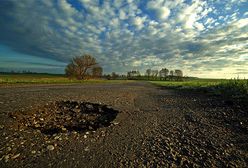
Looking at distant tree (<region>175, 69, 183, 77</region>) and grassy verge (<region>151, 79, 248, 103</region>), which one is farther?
distant tree (<region>175, 69, 183, 77</region>)

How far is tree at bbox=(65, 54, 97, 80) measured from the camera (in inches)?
2285

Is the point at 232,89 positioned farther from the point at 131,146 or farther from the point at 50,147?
the point at 50,147

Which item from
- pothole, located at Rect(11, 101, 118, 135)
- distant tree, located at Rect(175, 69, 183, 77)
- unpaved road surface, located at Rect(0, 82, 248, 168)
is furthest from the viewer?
distant tree, located at Rect(175, 69, 183, 77)

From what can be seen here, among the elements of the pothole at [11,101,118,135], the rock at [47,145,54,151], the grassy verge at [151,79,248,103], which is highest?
the grassy verge at [151,79,248,103]

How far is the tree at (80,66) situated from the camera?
58.0 metres

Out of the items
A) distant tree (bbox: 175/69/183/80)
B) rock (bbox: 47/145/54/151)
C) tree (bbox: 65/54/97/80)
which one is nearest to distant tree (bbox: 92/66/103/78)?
tree (bbox: 65/54/97/80)

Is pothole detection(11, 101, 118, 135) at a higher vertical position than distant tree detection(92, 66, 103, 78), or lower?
lower

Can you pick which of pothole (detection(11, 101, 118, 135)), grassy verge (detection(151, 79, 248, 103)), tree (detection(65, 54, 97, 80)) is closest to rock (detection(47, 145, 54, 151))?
pothole (detection(11, 101, 118, 135))

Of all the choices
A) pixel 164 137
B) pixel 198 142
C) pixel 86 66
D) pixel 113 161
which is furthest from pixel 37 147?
pixel 86 66

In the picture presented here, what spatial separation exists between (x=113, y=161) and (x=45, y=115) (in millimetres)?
4641

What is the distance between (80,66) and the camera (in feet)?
194

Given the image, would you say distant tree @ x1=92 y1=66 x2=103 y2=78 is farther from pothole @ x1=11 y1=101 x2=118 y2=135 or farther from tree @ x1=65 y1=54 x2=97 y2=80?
pothole @ x1=11 y1=101 x2=118 y2=135

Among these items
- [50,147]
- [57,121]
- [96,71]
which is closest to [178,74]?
[96,71]

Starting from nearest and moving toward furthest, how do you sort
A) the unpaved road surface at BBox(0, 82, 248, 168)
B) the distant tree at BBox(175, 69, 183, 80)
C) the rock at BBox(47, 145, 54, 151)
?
the unpaved road surface at BBox(0, 82, 248, 168) → the rock at BBox(47, 145, 54, 151) → the distant tree at BBox(175, 69, 183, 80)
